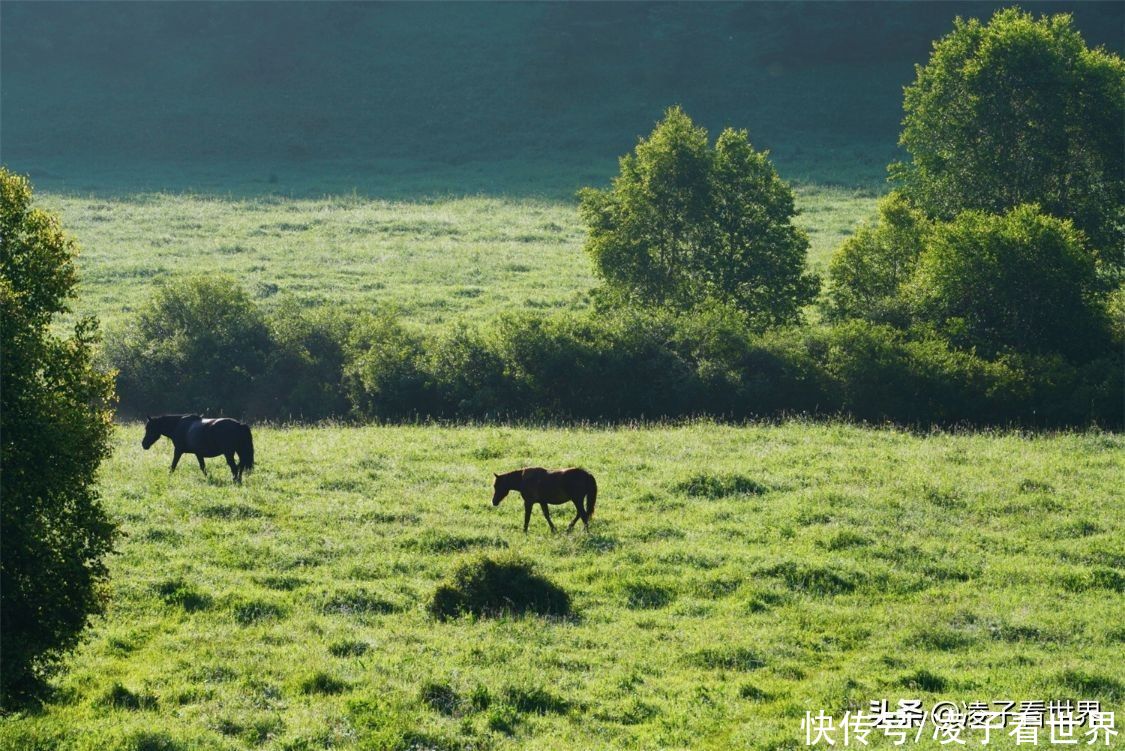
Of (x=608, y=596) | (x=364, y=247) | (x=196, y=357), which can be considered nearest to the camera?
(x=608, y=596)

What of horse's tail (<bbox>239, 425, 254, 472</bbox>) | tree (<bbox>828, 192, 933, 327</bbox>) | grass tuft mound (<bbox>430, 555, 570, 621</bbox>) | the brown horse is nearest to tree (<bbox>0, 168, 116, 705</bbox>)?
grass tuft mound (<bbox>430, 555, 570, 621</bbox>)

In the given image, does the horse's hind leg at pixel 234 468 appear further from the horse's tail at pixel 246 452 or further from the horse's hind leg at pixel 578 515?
the horse's hind leg at pixel 578 515

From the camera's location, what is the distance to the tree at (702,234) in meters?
46.0

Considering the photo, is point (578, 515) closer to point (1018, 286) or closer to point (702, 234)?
point (1018, 286)

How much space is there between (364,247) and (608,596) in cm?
4958

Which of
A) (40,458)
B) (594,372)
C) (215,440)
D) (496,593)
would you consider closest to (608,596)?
(496,593)

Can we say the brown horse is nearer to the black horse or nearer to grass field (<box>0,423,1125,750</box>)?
grass field (<box>0,423,1125,750</box>)

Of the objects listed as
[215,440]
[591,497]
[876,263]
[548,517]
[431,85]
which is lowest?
[548,517]

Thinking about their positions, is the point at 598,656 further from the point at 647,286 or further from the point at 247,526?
the point at 647,286

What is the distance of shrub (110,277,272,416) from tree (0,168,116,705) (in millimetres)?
25721

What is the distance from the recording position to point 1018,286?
4041 cm

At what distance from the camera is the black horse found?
93.6 ft

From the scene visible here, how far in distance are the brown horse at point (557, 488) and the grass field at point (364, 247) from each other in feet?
81.3

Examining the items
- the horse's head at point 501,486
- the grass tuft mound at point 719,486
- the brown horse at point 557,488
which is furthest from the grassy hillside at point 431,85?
the brown horse at point 557,488
